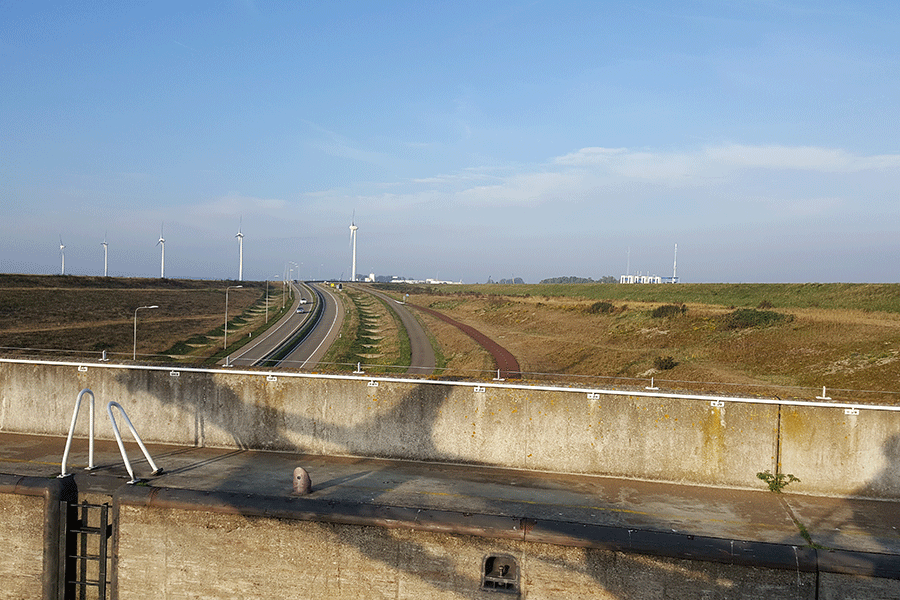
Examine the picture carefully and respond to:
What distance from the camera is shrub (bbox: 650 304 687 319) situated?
51219mm

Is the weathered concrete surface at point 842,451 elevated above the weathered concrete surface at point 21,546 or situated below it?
above

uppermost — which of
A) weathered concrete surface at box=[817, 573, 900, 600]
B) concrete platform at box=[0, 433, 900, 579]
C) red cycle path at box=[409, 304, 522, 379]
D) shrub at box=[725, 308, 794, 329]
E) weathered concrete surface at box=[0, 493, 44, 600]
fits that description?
shrub at box=[725, 308, 794, 329]

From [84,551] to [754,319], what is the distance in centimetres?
4375

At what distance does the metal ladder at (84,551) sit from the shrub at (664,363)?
2765cm

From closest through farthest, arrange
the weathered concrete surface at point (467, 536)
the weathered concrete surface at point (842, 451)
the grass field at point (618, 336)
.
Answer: the weathered concrete surface at point (467, 536), the weathered concrete surface at point (842, 451), the grass field at point (618, 336)

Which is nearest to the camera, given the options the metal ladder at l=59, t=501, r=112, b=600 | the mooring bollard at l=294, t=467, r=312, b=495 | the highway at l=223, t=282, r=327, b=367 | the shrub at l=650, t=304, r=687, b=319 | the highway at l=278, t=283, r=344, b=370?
the metal ladder at l=59, t=501, r=112, b=600

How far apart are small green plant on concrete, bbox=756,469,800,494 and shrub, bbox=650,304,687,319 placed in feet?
120

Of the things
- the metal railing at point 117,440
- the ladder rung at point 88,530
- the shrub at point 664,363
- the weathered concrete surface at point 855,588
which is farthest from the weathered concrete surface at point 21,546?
the shrub at point 664,363

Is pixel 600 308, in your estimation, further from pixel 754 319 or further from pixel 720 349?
pixel 720 349

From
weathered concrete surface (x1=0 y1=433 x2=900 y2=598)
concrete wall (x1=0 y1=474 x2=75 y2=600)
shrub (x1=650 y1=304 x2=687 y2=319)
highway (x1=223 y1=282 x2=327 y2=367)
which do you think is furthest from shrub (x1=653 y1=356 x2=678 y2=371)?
concrete wall (x1=0 y1=474 x2=75 y2=600)

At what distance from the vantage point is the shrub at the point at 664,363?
33.4m

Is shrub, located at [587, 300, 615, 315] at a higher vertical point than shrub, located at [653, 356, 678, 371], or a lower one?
higher

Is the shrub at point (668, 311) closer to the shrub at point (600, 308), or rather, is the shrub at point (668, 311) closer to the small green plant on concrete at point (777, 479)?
the shrub at point (600, 308)

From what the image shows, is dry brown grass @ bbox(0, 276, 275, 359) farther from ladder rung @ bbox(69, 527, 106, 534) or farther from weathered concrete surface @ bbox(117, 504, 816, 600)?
weathered concrete surface @ bbox(117, 504, 816, 600)
